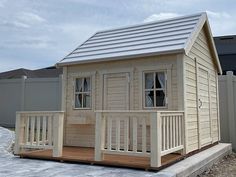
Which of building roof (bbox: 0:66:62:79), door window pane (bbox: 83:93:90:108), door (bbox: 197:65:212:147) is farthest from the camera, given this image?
building roof (bbox: 0:66:62:79)

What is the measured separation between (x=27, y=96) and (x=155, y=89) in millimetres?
7940

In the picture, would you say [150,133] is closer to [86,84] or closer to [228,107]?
[86,84]

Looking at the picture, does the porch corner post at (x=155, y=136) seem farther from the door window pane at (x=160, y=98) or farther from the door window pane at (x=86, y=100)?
the door window pane at (x=86, y=100)

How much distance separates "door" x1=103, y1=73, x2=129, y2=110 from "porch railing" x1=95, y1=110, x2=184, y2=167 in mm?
1519

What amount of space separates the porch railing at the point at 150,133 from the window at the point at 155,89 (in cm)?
78

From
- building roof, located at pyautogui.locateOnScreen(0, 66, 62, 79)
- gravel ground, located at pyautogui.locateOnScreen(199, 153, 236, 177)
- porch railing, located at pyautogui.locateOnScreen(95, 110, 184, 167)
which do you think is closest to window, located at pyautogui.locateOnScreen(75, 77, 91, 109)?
porch railing, located at pyautogui.locateOnScreen(95, 110, 184, 167)

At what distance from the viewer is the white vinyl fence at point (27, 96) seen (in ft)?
41.7

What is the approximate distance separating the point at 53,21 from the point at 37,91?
131 inches

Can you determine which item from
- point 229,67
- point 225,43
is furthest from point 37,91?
point 225,43

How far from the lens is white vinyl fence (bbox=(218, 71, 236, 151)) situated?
31.5ft

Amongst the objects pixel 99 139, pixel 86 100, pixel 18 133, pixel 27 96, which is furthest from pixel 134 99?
pixel 27 96

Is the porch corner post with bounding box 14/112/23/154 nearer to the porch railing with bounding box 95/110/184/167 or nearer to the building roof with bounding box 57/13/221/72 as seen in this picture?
the porch railing with bounding box 95/110/184/167

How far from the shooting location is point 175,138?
619cm

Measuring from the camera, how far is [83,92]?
26.5 ft
